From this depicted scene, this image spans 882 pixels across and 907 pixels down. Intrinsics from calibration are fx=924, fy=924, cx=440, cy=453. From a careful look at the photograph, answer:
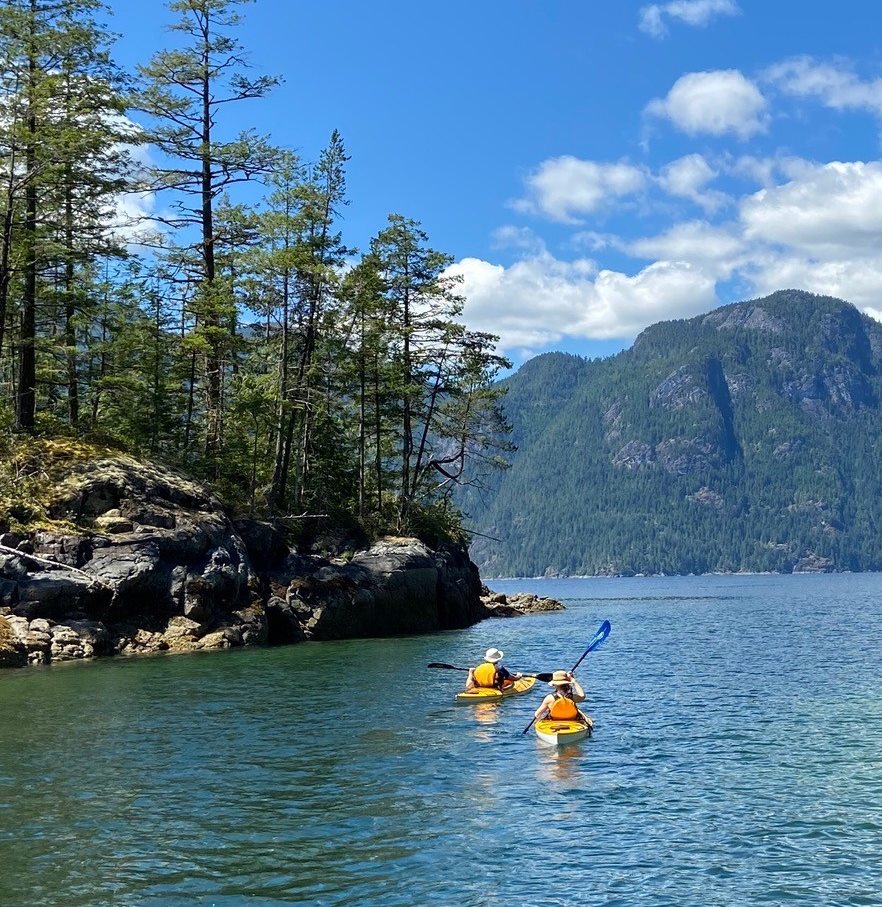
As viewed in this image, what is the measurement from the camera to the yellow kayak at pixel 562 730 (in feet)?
60.4

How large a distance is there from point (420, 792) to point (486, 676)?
9522mm

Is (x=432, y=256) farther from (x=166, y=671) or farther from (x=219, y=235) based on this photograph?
(x=166, y=671)

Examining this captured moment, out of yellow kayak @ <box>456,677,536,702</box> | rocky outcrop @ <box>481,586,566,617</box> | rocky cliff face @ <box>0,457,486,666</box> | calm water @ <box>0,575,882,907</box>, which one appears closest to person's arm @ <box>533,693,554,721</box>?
calm water @ <box>0,575,882,907</box>

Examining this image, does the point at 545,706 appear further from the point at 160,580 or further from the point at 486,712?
the point at 160,580

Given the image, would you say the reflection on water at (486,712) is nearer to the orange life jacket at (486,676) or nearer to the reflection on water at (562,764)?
the orange life jacket at (486,676)

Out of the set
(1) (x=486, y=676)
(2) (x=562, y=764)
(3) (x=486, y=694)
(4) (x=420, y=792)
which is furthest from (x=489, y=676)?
(4) (x=420, y=792)

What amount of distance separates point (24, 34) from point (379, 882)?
3356 centimetres

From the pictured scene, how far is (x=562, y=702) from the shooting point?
19203 mm

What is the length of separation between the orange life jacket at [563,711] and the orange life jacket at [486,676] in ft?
17.1

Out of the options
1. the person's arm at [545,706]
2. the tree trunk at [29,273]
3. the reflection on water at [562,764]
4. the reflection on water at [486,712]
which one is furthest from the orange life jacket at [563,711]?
the tree trunk at [29,273]

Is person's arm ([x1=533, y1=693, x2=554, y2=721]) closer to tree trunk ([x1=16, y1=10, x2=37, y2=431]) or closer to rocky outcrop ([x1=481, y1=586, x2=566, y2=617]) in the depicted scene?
tree trunk ([x1=16, y1=10, x2=37, y2=431])

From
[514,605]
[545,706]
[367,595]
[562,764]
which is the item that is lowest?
[514,605]

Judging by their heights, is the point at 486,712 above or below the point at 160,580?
below

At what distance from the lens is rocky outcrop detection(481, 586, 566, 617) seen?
66.9 metres
